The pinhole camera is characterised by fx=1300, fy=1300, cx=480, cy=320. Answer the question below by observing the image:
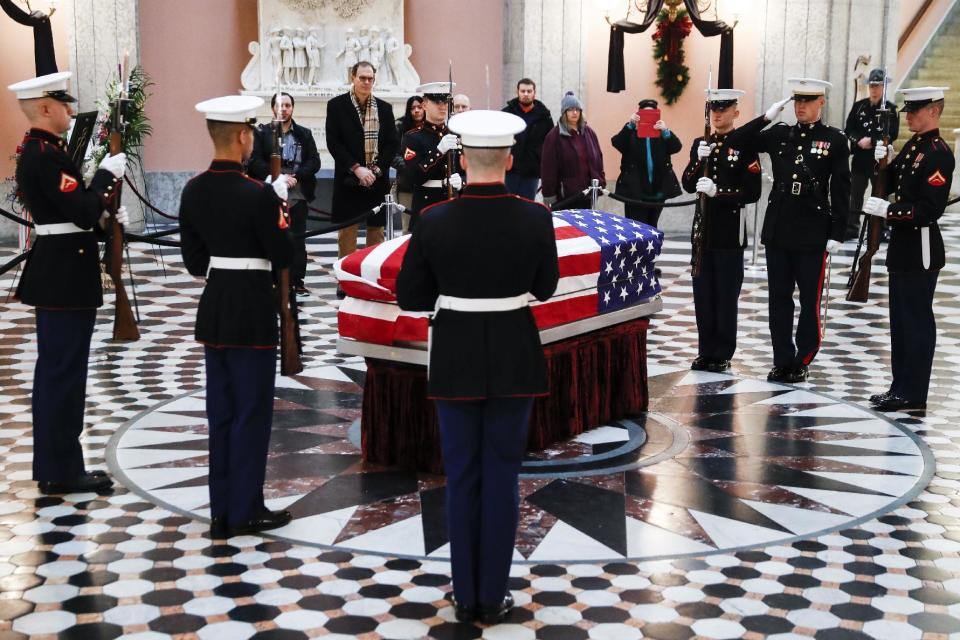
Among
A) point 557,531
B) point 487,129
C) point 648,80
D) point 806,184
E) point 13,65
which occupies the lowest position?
point 557,531

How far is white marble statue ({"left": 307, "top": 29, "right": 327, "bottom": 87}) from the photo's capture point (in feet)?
48.4

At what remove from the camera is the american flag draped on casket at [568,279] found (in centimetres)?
566

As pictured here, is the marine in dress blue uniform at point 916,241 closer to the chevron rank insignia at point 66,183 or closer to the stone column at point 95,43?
the chevron rank insignia at point 66,183

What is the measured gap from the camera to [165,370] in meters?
7.71

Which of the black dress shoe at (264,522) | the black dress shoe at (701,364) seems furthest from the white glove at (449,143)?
the black dress shoe at (264,522)

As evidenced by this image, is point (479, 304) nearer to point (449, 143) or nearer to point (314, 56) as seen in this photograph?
point (449, 143)

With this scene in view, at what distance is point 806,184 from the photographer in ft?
24.5

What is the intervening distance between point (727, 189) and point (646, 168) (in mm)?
3678

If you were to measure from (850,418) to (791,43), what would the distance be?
8811 millimetres

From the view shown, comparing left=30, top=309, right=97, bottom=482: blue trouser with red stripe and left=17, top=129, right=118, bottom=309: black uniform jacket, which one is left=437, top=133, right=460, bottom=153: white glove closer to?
left=17, top=129, right=118, bottom=309: black uniform jacket

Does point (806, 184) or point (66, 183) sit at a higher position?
point (66, 183)

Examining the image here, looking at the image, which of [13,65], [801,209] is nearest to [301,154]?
[801,209]

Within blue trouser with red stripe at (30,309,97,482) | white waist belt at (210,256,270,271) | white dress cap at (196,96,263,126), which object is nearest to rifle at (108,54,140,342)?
blue trouser with red stripe at (30,309,97,482)

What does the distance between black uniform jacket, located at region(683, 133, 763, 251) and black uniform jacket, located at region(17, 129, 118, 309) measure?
3751 mm
